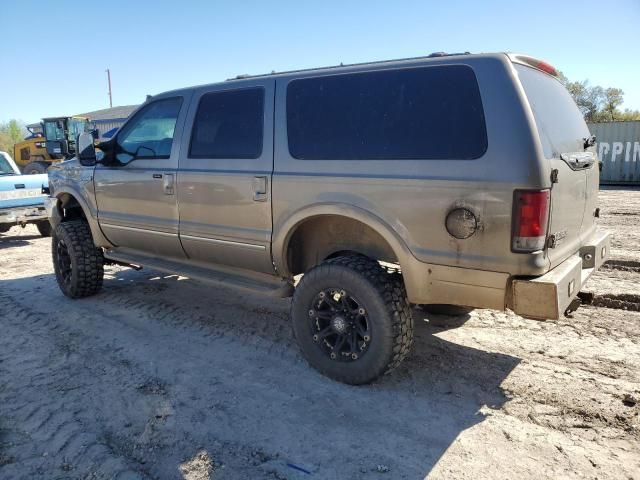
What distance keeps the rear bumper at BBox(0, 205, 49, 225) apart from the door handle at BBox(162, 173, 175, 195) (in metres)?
5.44

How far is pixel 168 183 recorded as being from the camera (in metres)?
4.28

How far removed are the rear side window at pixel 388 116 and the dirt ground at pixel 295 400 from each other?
63.3 inches

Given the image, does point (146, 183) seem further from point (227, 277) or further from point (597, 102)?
point (597, 102)

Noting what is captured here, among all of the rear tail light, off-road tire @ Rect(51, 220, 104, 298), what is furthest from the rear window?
off-road tire @ Rect(51, 220, 104, 298)

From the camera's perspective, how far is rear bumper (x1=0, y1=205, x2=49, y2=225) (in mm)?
8445

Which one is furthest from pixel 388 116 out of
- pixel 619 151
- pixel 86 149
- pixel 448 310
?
pixel 619 151

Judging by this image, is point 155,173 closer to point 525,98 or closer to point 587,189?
point 525,98

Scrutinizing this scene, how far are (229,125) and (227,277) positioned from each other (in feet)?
4.15

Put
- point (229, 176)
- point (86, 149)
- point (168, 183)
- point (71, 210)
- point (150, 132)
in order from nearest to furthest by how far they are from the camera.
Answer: point (229, 176) → point (168, 183) → point (150, 132) → point (86, 149) → point (71, 210)

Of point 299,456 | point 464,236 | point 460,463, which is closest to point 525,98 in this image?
point 464,236

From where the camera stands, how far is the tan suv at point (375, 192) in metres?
2.71

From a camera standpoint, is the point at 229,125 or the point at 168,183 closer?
the point at 229,125

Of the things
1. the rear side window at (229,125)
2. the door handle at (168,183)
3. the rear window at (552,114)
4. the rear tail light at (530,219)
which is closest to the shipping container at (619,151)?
the rear window at (552,114)

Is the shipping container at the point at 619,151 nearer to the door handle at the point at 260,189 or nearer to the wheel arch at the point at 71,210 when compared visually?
the door handle at the point at 260,189
